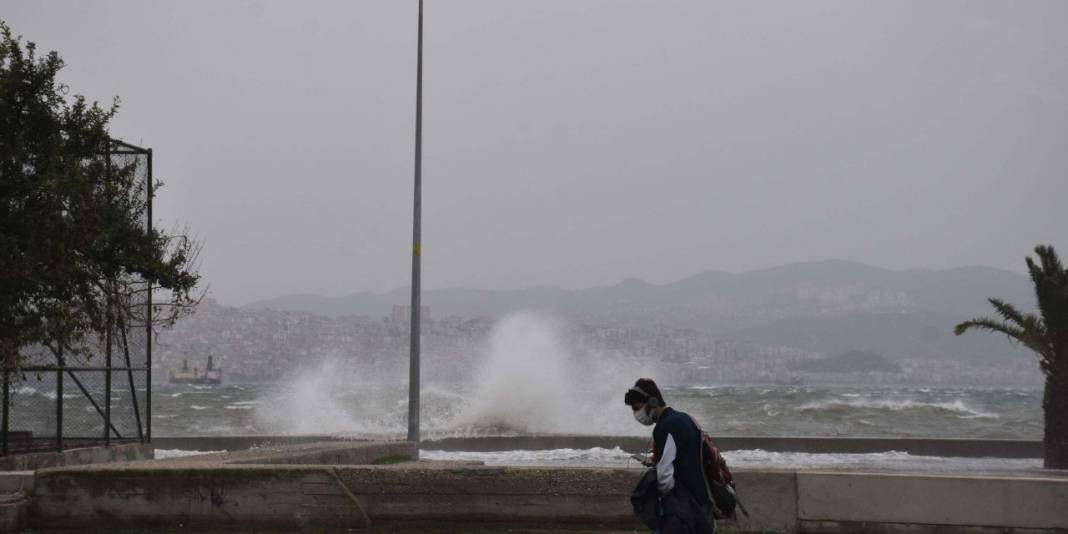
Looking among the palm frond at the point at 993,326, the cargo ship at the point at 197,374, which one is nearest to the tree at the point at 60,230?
the palm frond at the point at 993,326

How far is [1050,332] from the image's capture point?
88.8ft

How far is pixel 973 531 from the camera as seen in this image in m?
9.95

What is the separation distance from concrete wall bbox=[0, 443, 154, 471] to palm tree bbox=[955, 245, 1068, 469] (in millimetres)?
17830

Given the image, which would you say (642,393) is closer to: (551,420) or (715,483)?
(715,483)

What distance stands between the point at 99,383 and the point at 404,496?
7.18 metres

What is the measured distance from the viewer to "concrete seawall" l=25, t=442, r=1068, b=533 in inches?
407

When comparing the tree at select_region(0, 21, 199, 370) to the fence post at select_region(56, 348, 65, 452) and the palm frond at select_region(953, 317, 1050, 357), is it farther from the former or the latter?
the palm frond at select_region(953, 317, 1050, 357)

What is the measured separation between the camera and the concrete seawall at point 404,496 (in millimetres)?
10336

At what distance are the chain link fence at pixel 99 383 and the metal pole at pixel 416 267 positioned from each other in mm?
4623

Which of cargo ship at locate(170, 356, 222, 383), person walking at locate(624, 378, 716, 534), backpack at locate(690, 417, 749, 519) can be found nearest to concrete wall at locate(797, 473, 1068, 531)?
backpack at locate(690, 417, 749, 519)

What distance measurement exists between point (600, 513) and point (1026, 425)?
177 ft

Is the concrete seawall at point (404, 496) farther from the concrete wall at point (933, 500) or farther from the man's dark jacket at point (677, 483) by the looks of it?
the man's dark jacket at point (677, 483)

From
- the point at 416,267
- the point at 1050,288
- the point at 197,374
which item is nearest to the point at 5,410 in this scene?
the point at 416,267

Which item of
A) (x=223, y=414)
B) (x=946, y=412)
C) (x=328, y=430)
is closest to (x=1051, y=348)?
(x=328, y=430)
